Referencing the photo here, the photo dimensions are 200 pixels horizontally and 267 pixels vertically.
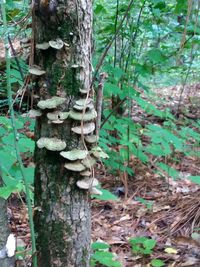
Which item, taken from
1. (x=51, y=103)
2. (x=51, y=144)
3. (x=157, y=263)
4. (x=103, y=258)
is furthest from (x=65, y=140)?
(x=157, y=263)

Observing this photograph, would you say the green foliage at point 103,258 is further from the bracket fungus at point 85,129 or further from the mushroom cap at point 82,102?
the mushroom cap at point 82,102

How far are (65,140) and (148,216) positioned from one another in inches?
59.1

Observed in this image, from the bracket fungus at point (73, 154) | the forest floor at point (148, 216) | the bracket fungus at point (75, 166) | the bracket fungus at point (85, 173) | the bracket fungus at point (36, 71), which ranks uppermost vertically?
the bracket fungus at point (36, 71)

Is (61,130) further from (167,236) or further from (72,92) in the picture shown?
(167,236)

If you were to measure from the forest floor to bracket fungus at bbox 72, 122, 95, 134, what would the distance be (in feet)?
2.57

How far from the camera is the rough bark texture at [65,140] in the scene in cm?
149

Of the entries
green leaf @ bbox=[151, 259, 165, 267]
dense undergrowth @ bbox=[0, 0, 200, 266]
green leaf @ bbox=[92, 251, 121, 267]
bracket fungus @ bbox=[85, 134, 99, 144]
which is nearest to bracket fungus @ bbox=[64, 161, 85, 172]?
bracket fungus @ bbox=[85, 134, 99, 144]

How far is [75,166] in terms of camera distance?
154 centimetres

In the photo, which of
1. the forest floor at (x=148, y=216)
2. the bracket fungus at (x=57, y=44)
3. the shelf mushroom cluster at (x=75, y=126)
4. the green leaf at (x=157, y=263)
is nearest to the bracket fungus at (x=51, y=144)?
the shelf mushroom cluster at (x=75, y=126)

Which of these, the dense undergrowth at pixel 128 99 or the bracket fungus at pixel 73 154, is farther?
the dense undergrowth at pixel 128 99

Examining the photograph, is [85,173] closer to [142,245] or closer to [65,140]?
[65,140]

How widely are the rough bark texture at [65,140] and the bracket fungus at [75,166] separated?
0.06m

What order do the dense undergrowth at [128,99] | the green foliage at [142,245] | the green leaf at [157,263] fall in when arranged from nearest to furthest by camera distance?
the green leaf at [157,263] → the green foliage at [142,245] → the dense undergrowth at [128,99]

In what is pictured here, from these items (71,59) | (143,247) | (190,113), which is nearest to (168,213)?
(143,247)
